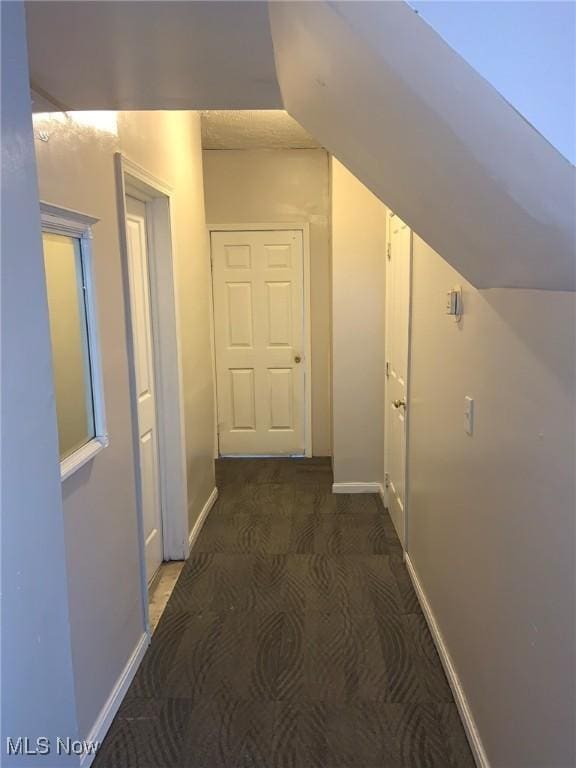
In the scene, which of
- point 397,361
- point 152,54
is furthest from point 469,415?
point 397,361

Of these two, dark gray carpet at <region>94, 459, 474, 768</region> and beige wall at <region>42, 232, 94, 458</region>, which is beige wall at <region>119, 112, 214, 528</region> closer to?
dark gray carpet at <region>94, 459, 474, 768</region>

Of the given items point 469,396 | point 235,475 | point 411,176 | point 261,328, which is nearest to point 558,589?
point 469,396

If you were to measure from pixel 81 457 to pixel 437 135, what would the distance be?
1.35 meters

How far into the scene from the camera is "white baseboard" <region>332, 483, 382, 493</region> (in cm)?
418

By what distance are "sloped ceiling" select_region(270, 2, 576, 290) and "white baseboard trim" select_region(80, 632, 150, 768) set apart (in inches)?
70.6

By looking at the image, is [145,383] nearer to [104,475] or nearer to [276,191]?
[104,475]

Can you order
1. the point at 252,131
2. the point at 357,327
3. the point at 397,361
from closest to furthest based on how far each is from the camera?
the point at 397,361, the point at 357,327, the point at 252,131

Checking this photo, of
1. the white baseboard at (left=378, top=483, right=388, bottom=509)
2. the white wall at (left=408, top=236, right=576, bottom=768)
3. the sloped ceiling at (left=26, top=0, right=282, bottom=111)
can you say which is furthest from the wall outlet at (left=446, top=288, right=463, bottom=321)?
the white baseboard at (left=378, top=483, right=388, bottom=509)

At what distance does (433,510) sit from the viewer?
2.46 meters

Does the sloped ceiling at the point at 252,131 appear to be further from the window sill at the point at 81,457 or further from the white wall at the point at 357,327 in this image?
the window sill at the point at 81,457

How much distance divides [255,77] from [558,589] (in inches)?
56.8

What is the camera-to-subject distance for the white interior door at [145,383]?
2.80 meters

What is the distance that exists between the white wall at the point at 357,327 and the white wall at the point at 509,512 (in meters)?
1.44

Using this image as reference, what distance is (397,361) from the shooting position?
344 cm
